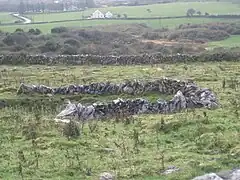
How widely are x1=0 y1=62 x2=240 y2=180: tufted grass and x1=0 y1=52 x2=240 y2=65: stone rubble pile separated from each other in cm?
2205

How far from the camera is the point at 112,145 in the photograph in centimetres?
2153

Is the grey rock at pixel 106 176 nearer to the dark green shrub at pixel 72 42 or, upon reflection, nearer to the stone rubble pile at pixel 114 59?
the stone rubble pile at pixel 114 59

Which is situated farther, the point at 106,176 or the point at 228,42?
the point at 228,42

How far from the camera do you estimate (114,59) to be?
180 ft

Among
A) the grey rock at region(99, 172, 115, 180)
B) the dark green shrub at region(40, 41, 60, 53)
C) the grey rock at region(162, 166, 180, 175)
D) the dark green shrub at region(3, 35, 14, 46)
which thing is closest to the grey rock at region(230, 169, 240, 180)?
the grey rock at region(162, 166, 180, 175)

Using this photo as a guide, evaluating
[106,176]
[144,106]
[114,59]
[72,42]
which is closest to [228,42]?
[72,42]

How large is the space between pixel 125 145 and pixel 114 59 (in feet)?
112

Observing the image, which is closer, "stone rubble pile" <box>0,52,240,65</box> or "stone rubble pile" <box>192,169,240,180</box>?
"stone rubble pile" <box>192,169,240,180</box>

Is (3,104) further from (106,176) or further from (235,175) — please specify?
(235,175)

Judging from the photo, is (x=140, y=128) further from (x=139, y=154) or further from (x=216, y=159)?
(x=216, y=159)

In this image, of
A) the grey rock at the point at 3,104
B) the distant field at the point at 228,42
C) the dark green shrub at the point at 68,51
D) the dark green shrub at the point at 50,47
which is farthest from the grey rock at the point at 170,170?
the distant field at the point at 228,42

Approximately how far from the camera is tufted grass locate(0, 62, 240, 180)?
1805 cm

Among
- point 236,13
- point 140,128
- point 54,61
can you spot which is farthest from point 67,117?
point 236,13

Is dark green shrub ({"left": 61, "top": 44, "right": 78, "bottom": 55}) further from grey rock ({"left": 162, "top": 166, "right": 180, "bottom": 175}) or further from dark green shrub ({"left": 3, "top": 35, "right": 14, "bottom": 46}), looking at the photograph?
grey rock ({"left": 162, "top": 166, "right": 180, "bottom": 175})
